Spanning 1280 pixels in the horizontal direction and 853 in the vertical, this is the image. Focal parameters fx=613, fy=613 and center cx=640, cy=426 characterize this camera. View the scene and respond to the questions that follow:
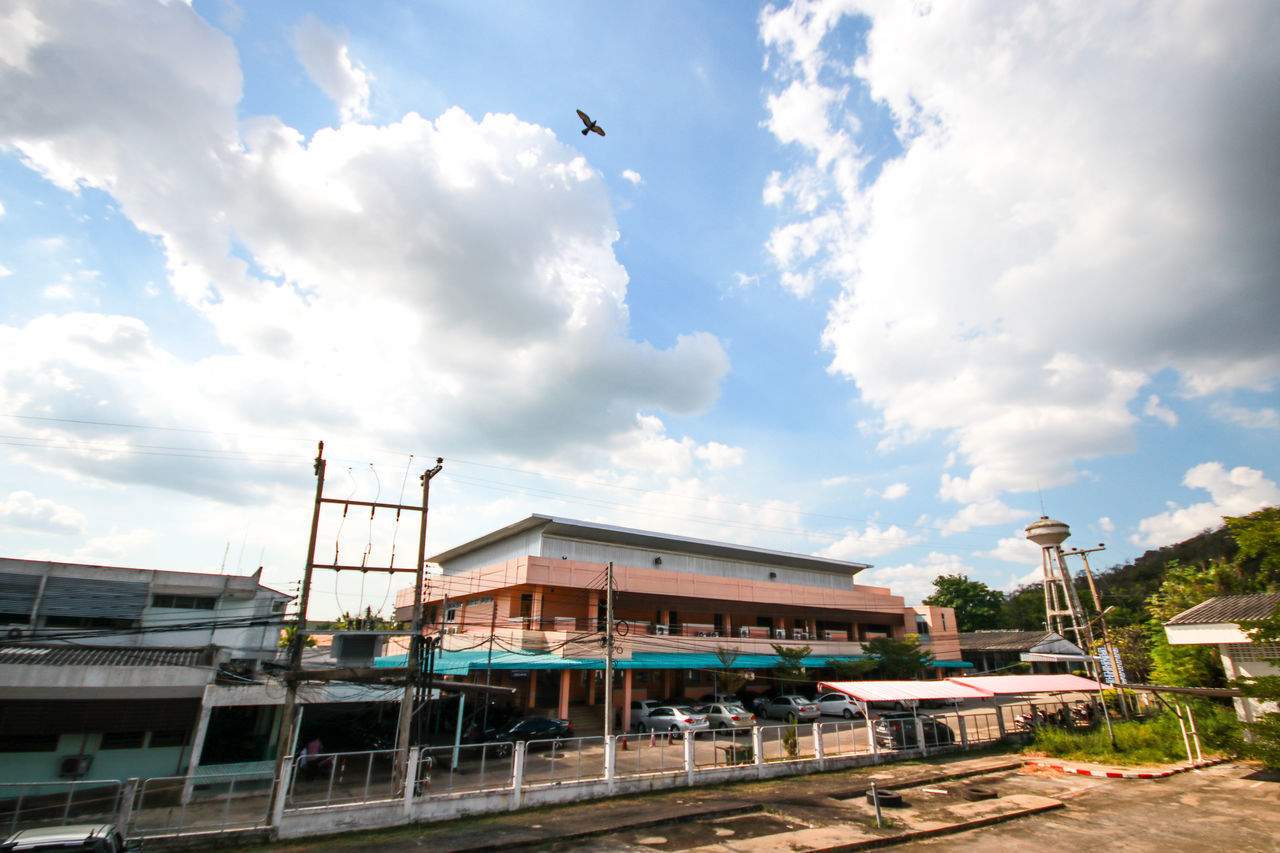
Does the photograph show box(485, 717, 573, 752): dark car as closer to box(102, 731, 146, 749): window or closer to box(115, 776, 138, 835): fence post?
box(102, 731, 146, 749): window

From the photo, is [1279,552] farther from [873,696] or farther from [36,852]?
[36,852]

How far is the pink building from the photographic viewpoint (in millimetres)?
31000

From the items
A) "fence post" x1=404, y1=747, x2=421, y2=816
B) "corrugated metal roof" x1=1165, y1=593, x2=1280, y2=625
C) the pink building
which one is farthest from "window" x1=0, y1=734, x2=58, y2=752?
"corrugated metal roof" x1=1165, y1=593, x2=1280, y2=625

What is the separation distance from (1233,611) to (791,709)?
62.3 feet

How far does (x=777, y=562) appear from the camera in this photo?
47.9 meters

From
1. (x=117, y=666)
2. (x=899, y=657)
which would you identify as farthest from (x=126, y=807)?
(x=899, y=657)

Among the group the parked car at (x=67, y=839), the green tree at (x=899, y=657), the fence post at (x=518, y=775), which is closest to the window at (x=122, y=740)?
the parked car at (x=67, y=839)

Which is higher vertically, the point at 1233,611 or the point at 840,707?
the point at 1233,611

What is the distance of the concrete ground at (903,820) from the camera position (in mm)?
13156

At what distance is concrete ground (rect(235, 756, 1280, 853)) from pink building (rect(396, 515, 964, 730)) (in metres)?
11.3

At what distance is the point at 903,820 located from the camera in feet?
49.2

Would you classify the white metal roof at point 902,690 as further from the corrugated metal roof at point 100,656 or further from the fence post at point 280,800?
the corrugated metal roof at point 100,656

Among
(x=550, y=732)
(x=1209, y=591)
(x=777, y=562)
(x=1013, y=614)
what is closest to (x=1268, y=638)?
(x=1209, y=591)

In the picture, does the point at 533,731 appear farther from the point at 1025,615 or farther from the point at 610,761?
the point at 1025,615
